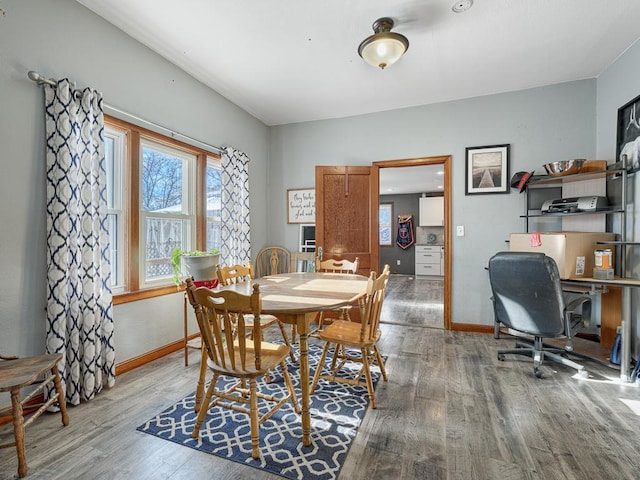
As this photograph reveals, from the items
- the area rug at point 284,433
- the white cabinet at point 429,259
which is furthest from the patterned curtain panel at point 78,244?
the white cabinet at point 429,259

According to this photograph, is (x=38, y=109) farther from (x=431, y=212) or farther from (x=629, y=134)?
(x=431, y=212)

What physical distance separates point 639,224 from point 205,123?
4.10 m

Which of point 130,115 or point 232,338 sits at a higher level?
point 130,115

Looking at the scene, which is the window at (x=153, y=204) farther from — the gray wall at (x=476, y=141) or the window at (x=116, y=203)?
the gray wall at (x=476, y=141)

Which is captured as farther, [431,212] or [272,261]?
[431,212]

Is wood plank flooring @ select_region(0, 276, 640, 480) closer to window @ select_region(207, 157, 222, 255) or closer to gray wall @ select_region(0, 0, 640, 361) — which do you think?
gray wall @ select_region(0, 0, 640, 361)

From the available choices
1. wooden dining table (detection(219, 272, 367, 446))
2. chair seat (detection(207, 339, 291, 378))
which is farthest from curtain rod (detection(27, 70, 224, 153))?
chair seat (detection(207, 339, 291, 378))

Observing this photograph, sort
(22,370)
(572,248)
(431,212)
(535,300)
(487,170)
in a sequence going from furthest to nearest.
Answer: (431,212) < (487,170) < (572,248) < (535,300) < (22,370)

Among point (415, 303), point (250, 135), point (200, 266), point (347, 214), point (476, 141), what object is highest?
point (250, 135)

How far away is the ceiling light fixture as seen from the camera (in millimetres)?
2215

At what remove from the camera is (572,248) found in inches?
101

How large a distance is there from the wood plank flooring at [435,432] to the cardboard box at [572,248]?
812 mm

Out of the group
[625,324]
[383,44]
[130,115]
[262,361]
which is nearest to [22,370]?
[262,361]

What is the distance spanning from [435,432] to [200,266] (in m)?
2.05
